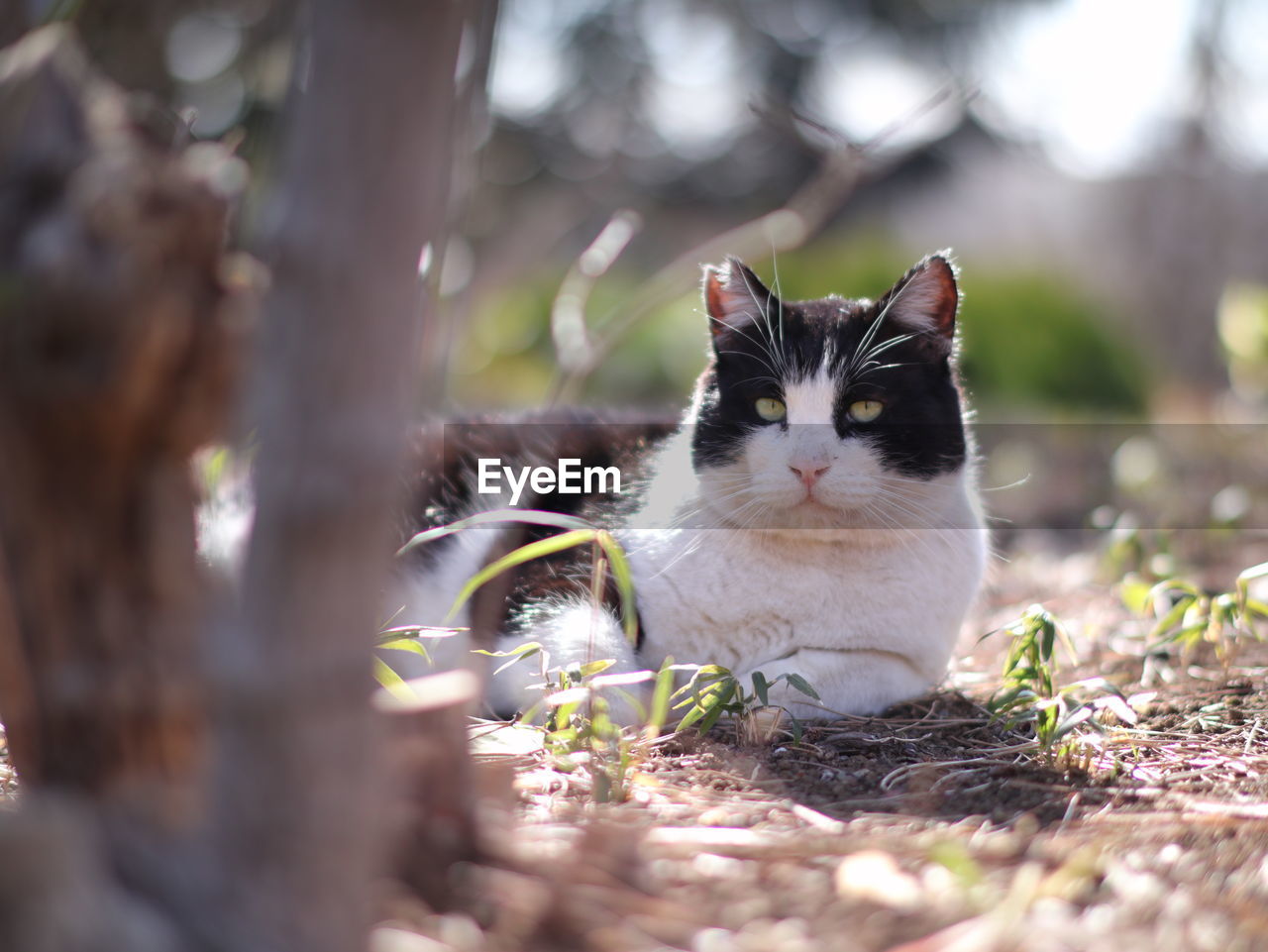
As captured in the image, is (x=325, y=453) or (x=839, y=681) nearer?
(x=325, y=453)

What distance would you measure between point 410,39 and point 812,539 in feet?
4.91

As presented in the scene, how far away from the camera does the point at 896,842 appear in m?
1.21

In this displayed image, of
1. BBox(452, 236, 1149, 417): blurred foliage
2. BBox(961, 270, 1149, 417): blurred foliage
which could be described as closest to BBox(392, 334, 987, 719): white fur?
BBox(452, 236, 1149, 417): blurred foliage

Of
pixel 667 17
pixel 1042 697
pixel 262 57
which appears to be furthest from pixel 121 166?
pixel 667 17

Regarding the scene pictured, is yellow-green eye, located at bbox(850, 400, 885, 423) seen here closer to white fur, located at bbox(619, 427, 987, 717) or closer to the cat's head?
the cat's head

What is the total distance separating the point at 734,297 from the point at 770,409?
0.29m

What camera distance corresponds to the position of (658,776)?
62.4 inches

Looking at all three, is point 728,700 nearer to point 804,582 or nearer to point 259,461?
point 804,582

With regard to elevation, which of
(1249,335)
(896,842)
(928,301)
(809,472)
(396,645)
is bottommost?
(896,842)

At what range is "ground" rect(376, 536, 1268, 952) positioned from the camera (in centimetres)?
100

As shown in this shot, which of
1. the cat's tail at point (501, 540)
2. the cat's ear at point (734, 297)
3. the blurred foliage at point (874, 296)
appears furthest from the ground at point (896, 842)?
the blurred foliage at point (874, 296)

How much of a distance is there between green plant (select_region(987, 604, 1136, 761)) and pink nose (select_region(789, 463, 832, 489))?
45cm

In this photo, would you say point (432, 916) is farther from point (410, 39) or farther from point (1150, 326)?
point (1150, 326)

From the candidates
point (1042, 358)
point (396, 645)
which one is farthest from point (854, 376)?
point (1042, 358)
